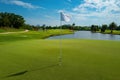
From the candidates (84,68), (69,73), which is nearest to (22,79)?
(69,73)

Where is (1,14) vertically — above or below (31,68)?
above

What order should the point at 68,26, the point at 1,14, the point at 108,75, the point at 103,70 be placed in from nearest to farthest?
the point at 108,75
the point at 103,70
the point at 1,14
the point at 68,26

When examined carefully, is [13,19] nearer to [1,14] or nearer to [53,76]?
[1,14]

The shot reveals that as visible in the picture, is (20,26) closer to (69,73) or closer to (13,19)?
(13,19)

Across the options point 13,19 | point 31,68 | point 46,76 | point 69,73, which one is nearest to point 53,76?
point 46,76

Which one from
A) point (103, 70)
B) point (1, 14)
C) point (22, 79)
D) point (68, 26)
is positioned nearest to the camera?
point (22, 79)

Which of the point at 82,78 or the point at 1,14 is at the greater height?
the point at 1,14

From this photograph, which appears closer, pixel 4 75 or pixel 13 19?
pixel 4 75

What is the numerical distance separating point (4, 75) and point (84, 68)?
2.49 metres

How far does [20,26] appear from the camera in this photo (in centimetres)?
7250

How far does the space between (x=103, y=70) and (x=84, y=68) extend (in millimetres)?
602

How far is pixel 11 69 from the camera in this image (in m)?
4.92

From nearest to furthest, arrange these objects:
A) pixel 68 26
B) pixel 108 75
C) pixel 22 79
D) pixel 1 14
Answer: pixel 22 79 → pixel 108 75 → pixel 1 14 → pixel 68 26

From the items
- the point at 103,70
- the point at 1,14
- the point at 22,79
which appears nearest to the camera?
the point at 22,79
